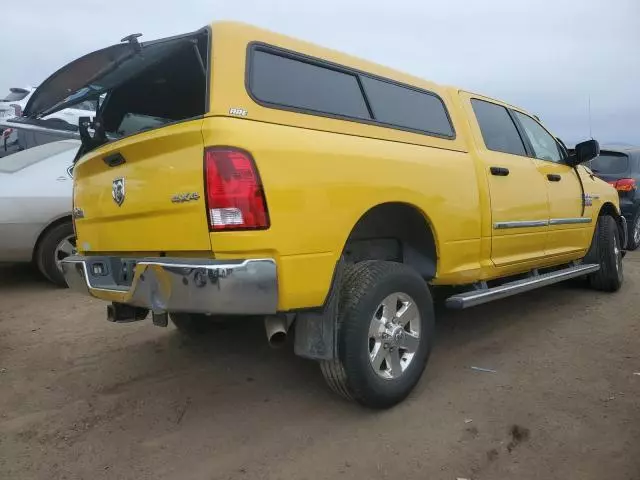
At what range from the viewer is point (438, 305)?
206 inches

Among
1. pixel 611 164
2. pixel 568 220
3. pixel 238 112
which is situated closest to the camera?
pixel 238 112

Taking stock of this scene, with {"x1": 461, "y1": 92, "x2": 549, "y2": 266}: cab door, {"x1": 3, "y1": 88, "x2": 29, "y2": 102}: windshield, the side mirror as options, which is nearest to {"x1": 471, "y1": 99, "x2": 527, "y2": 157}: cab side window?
{"x1": 461, "y1": 92, "x2": 549, "y2": 266}: cab door

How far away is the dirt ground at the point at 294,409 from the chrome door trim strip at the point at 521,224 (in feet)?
2.95

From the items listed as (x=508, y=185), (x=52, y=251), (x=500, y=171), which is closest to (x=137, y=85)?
(x=500, y=171)

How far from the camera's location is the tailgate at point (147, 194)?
7.95ft

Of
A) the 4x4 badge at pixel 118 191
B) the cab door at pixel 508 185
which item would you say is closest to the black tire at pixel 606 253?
the cab door at pixel 508 185

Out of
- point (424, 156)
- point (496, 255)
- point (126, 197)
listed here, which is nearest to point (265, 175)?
point (126, 197)

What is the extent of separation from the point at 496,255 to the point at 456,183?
0.77 metres

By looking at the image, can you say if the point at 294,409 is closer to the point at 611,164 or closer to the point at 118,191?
the point at 118,191

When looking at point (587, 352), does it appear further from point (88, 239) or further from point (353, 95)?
point (88, 239)

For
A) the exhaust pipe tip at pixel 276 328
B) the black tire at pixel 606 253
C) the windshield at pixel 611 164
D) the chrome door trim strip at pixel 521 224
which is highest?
the windshield at pixel 611 164

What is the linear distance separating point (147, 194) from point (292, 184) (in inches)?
31.1

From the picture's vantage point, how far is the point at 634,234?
8.41 m

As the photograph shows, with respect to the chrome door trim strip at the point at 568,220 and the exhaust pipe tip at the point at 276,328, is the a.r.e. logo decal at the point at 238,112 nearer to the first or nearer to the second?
the exhaust pipe tip at the point at 276,328
